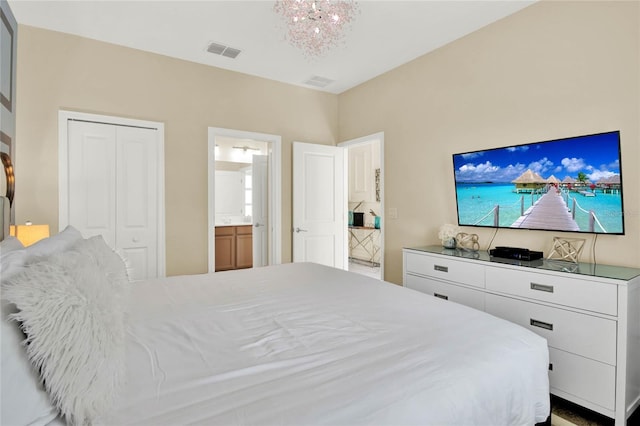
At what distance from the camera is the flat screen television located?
225 cm

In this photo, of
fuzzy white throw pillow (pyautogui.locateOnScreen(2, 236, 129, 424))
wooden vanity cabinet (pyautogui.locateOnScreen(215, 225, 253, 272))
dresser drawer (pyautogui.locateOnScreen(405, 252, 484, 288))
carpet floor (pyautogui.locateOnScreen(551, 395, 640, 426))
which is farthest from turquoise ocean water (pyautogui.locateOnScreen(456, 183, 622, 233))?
wooden vanity cabinet (pyautogui.locateOnScreen(215, 225, 253, 272))

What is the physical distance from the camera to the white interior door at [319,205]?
440 cm

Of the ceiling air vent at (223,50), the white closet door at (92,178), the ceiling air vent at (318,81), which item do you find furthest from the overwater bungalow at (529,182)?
the white closet door at (92,178)

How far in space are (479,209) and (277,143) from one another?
252cm

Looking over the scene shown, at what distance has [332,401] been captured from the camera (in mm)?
908

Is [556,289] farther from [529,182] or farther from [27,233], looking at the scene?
[27,233]

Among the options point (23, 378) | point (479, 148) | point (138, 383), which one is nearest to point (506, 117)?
point (479, 148)

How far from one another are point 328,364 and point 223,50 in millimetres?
3395

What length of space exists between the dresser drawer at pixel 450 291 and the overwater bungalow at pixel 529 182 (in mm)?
908

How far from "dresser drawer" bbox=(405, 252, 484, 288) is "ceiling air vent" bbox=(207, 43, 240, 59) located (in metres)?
2.72

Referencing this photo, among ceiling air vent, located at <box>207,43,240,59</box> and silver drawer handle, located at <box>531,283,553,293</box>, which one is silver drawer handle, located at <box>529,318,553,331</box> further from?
ceiling air vent, located at <box>207,43,240,59</box>

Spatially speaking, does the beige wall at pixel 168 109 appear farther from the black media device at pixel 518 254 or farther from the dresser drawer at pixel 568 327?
the dresser drawer at pixel 568 327

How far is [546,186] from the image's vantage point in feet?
8.40

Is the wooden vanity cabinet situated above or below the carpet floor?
above
